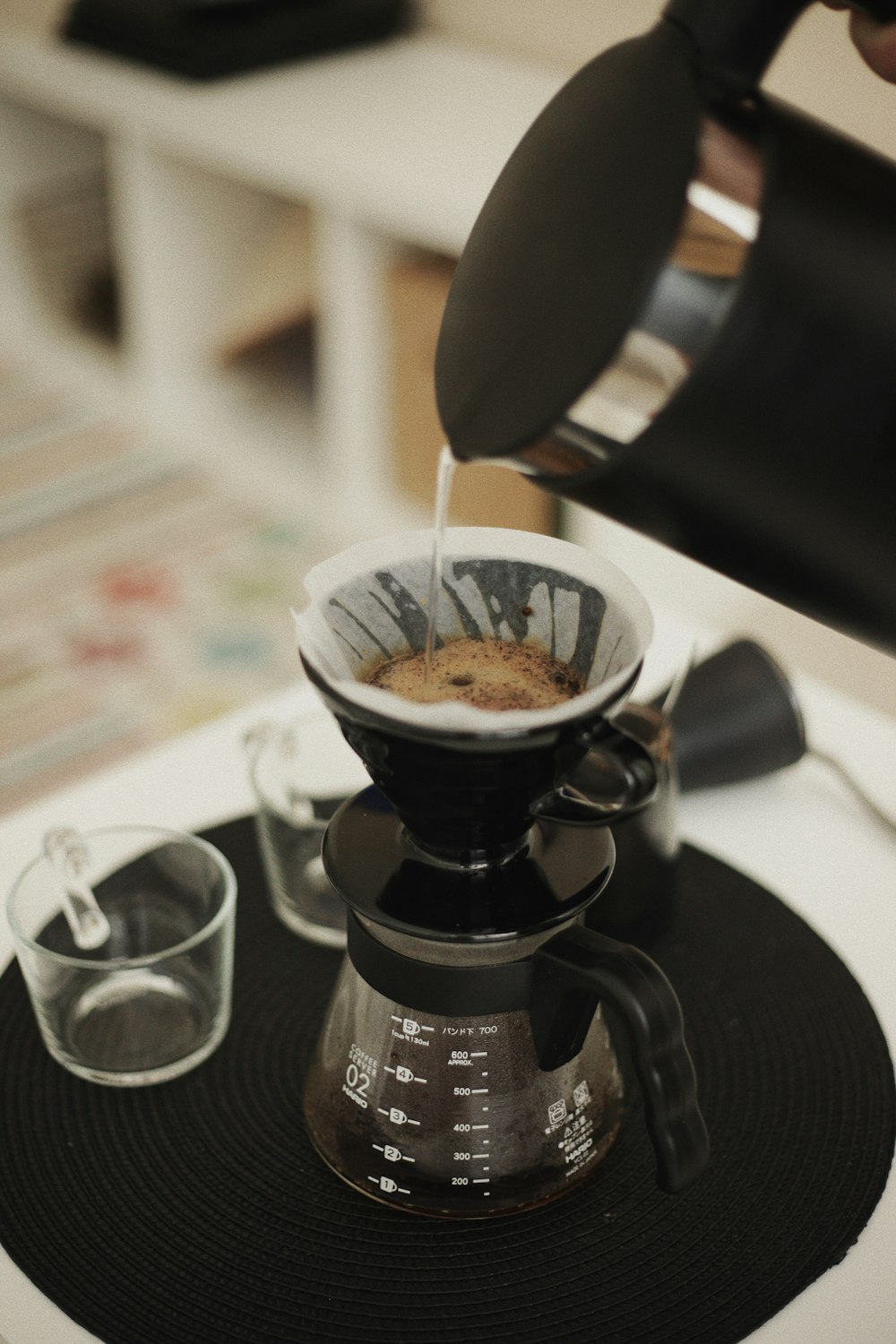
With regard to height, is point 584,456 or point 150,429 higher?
point 584,456

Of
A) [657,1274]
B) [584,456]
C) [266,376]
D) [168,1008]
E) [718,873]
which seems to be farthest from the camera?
[266,376]

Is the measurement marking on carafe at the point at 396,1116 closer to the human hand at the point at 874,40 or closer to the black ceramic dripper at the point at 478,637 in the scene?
the black ceramic dripper at the point at 478,637

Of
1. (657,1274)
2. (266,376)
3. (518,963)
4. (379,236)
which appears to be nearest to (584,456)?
(518,963)

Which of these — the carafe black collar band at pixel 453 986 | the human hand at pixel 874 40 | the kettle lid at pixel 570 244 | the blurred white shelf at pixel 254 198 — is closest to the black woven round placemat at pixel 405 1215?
the carafe black collar band at pixel 453 986

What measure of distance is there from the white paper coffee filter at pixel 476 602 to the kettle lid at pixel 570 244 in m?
0.09

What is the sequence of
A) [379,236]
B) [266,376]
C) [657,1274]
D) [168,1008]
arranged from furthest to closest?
[266,376] → [379,236] → [168,1008] → [657,1274]

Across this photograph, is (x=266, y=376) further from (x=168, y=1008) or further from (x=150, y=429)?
(x=168, y=1008)

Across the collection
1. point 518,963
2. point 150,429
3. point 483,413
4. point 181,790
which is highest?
point 483,413

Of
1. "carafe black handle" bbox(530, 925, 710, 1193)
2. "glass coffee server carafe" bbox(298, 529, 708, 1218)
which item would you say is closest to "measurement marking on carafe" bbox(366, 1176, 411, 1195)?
"glass coffee server carafe" bbox(298, 529, 708, 1218)

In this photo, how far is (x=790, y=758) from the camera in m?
1.00

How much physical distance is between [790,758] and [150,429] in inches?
84.3

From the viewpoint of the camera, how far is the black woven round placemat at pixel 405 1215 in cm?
65

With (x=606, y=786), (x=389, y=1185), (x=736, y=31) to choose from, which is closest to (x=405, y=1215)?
(x=389, y=1185)

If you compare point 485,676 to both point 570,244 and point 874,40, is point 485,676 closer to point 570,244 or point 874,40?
point 570,244
